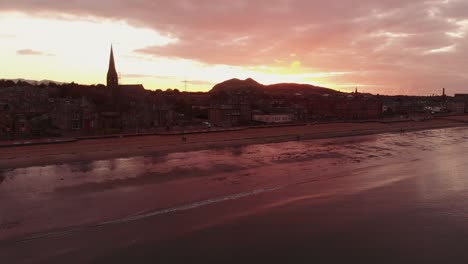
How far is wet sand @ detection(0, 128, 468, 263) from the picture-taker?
9.67 metres

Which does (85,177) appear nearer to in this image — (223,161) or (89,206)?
(89,206)

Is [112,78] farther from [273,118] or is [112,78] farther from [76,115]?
[273,118]

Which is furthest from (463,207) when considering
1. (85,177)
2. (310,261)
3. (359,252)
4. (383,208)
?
(85,177)

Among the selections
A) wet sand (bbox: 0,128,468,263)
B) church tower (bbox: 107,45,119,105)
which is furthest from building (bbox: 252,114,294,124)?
wet sand (bbox: 0,128,468,263)

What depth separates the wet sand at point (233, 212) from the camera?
31.7ft

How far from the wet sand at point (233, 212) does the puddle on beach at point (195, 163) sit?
0.40 feet

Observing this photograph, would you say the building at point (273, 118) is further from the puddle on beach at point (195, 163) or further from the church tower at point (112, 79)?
the church tower at point (112, 79)

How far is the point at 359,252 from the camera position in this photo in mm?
9742

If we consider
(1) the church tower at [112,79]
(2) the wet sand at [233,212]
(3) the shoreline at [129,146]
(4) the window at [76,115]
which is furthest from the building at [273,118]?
(2) the wet sand at [233,212]

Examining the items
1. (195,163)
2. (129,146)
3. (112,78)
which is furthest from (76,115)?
(112,78)

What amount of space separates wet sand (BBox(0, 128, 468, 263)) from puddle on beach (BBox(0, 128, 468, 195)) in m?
0.12

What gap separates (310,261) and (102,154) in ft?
60.2

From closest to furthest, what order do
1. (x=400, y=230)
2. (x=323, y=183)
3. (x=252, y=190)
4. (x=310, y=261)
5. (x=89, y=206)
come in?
1. (x=310, y=261)
2. (x=400, y=230)
3. (x=89, y=206)
4. (x=252, y=190)
5. (x=323, y=183)

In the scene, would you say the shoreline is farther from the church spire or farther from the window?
the church spire
